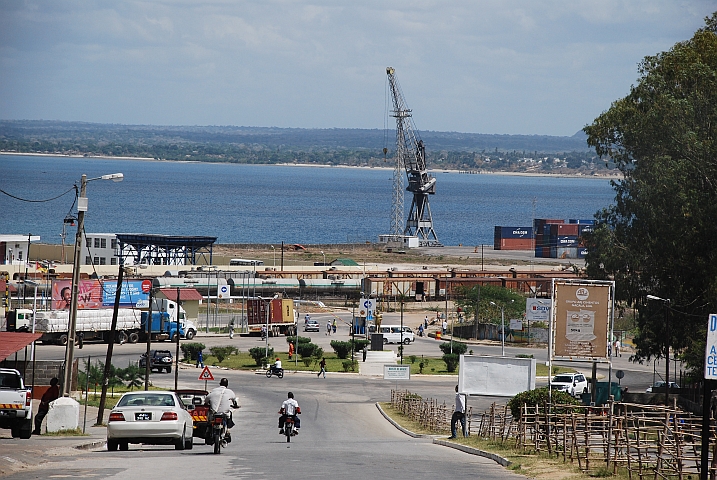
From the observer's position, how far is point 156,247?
345 feet

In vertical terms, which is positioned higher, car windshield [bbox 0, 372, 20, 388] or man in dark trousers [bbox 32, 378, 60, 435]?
car windshield [bbox 0, 372, 20, 388]

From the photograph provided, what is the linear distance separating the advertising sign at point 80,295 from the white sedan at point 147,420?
42.0m

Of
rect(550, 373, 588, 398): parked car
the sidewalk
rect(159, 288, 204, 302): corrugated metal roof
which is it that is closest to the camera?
the sidewalk

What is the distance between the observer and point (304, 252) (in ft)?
453

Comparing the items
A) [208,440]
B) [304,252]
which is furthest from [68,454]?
[304,252]

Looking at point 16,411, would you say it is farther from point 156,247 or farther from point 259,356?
point 156,247

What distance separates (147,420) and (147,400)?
586mm

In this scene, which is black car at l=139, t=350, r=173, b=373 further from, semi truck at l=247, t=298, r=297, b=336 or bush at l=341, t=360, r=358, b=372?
semi truck at l=247, t=298, r=297, b=336

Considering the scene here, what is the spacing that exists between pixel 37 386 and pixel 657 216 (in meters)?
23.9

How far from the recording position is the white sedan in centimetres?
1980

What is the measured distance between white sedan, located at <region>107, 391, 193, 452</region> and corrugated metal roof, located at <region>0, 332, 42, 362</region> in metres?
6.19

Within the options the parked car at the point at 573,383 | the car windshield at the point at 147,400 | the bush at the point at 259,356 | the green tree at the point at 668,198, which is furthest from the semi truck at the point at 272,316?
the car windshield at the point at 147,400

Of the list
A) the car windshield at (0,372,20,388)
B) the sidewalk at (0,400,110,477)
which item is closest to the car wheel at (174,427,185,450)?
the sidewalk at (0,400,110,477)

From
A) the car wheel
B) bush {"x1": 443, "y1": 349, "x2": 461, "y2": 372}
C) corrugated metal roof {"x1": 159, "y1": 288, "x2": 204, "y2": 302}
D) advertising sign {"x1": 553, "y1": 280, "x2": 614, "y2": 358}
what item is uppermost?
advertising sign {"x1": 553, "y1": 280, "x2": 614, "y2": 358}
